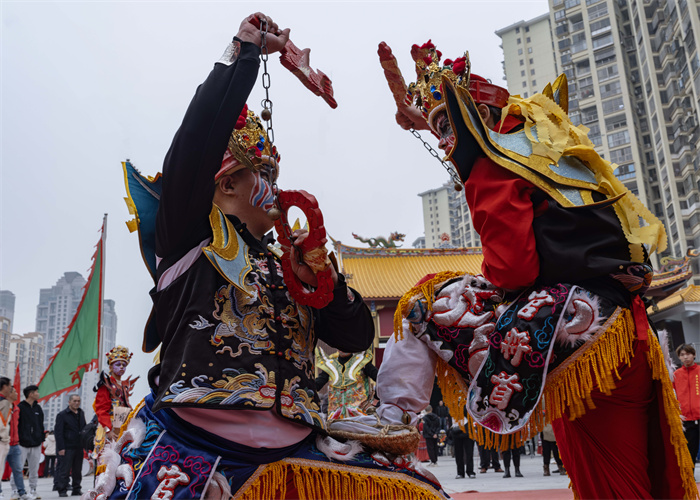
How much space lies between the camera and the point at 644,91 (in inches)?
1487

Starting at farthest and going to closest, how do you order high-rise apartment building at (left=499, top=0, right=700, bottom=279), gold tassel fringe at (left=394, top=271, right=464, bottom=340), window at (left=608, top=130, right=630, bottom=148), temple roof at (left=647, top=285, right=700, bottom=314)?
1. window at (left=608, top=130, right=630, bottom=148)
2. high-rise apartment building at (left=499, top=0, right=700, bottom=279)
3. temple roof at (left=647, top=285, right=700, bottom=314)
4. gold tassel fringe at (left=394, top=271, right=464, bottom=340)

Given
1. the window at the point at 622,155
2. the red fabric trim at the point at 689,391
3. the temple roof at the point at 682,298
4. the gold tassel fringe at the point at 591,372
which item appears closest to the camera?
the gold tassel fringe at the point at 591,372

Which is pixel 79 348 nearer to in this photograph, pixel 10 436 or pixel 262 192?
pixel 10 436

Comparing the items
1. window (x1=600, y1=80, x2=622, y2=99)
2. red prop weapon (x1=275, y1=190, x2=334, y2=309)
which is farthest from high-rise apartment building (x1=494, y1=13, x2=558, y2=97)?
red prop weapon (x1=275, y1=190, x2=334, y2=309)

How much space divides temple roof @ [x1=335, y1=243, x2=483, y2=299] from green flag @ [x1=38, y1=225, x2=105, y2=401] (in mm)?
11652

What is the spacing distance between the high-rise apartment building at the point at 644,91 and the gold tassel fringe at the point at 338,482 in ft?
102

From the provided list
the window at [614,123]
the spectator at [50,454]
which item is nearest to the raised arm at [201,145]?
the spectator at [50,454]

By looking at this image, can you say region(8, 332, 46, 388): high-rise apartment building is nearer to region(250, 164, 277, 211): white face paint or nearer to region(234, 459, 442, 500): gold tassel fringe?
region(250, 164, 277, 211): white face paint

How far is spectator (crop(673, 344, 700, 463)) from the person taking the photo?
697 cm

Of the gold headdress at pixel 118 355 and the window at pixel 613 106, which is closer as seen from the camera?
the gold headdress at pixel 118 355

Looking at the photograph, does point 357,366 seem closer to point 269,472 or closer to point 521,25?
point 269,472

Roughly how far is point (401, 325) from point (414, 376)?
19cm

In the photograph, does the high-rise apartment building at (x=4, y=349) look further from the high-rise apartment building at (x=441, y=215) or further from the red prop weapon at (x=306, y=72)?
the high-rise apartment building at (x=441, y=215)

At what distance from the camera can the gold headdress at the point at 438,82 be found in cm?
243
